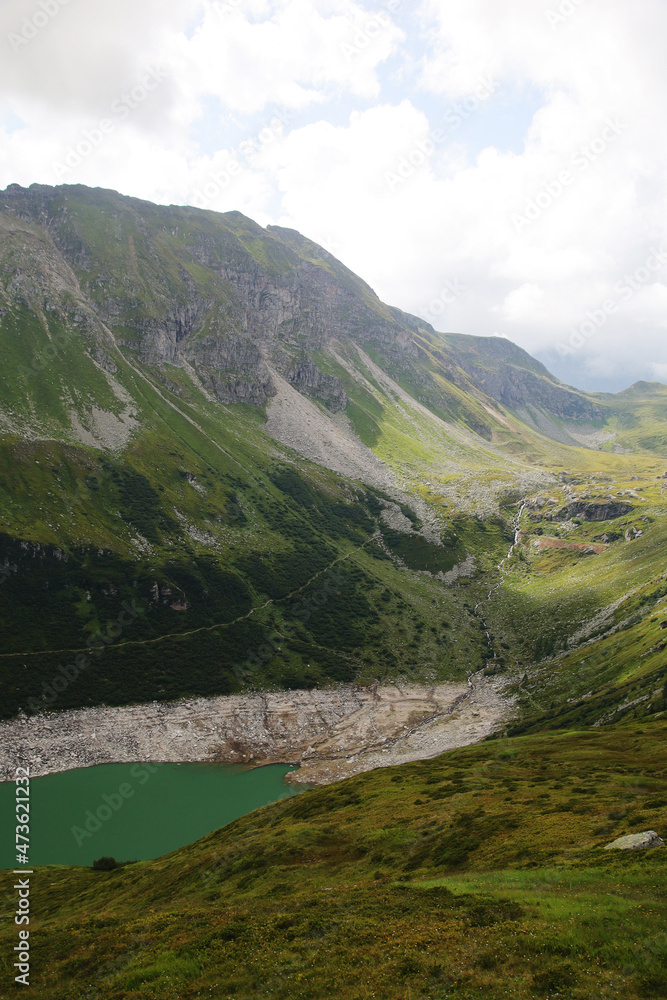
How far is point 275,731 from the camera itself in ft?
345

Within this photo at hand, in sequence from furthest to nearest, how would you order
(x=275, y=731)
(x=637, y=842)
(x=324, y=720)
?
1. (x=324, y=720)
2. (x=275, y=731)
3. (x=637, y=842)

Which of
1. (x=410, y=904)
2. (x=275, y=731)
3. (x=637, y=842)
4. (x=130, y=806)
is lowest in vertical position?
(x=130, y=806)

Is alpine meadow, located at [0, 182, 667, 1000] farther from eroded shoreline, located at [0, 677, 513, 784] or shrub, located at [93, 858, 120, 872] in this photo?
shrub, located at [93, 858, 120, 872]

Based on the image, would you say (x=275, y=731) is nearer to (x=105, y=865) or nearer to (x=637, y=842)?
(x=105, y=865)

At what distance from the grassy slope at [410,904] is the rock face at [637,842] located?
982mm

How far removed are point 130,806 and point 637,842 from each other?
8014cm

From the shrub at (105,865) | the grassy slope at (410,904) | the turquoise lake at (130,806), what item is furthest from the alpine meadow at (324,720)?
the turquoise lake at (130,806)

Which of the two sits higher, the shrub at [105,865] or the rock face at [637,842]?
the rock face at [637,842]

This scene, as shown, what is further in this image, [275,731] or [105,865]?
[275,731]

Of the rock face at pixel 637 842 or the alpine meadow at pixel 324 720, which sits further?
the rock face at pixel 637 842

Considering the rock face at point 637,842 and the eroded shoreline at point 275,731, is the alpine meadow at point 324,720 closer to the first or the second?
the rock face at point 637,842

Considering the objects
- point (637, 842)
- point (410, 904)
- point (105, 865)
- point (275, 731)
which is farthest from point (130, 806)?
point (637, 842)

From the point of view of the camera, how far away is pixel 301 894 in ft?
105

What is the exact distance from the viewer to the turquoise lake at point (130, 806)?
7144 cm
